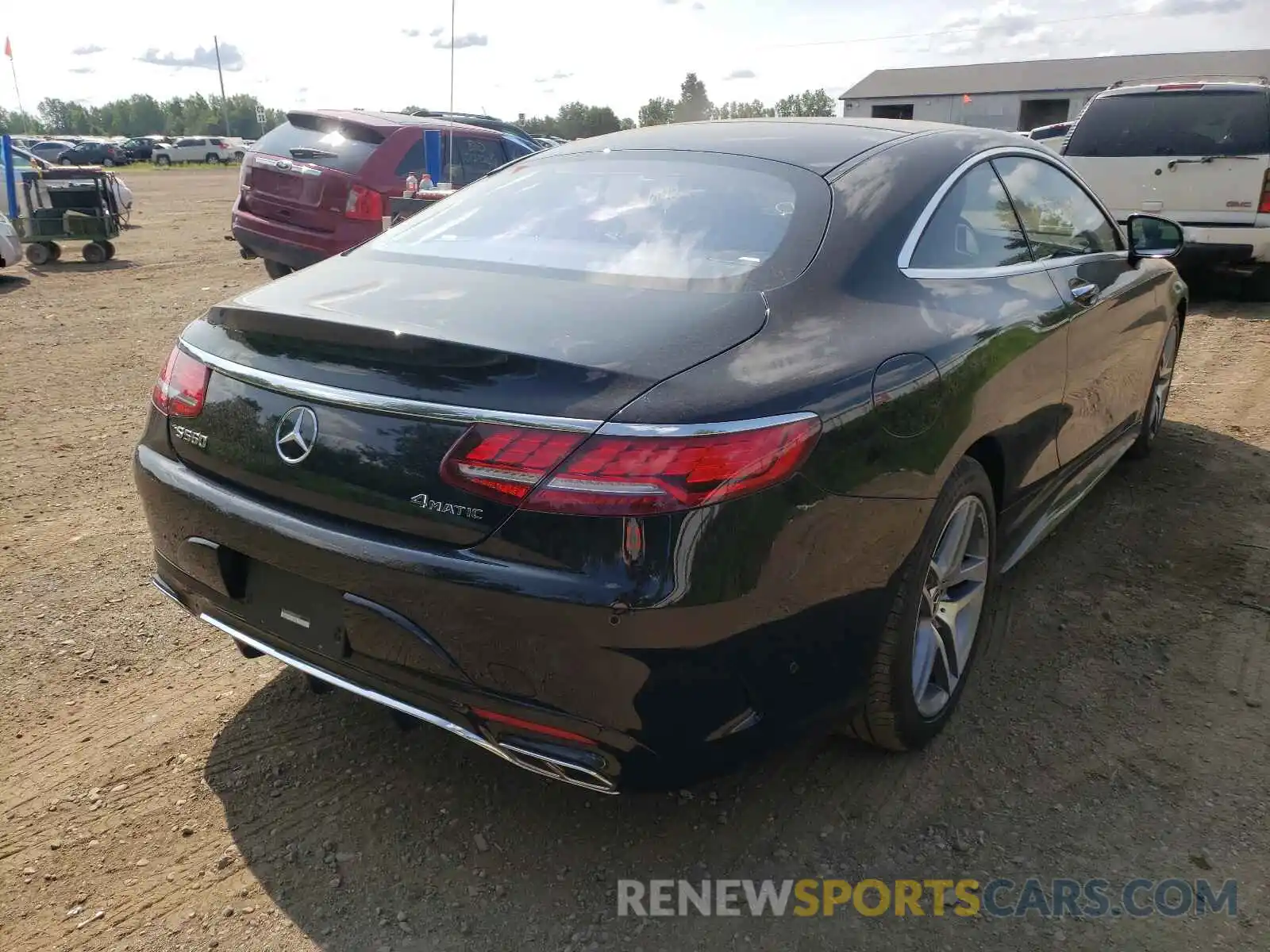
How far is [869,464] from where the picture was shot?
222 centimetres

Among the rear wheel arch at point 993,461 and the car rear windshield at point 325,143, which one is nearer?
the rear wheel arch at point 993,461

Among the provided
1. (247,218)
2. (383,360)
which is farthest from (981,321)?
(247,218)

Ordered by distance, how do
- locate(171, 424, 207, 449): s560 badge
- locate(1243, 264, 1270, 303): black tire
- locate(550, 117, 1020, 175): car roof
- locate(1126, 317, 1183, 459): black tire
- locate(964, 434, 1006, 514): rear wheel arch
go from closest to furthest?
locate(171, 424, 207, 449): s560 badge < locate(964, 434, 1006, 514): rear wheel arch < locate(550, 117, 1020, 175): car roof < locate(1126, 317, 1183, 459): black tire < locate(1243, 264, 1270, 303): black tire

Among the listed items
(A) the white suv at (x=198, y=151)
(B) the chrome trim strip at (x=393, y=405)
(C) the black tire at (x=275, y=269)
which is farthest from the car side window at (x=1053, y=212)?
(A) the white suv at (x=198, y=151)

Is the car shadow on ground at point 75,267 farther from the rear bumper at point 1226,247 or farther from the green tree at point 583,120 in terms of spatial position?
the green tree at point 583,120

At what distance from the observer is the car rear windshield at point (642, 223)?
2.50 metres

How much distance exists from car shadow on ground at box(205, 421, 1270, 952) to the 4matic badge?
886 millimetres

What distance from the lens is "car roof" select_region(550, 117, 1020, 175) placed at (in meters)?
2.89

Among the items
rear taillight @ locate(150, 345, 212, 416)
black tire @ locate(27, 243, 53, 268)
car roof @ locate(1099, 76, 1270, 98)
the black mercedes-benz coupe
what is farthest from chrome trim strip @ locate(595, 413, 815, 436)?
black tire @ locate(27, 243, 53, 268)

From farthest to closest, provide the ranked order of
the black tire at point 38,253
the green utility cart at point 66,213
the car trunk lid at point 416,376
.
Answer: the black tire at point 38,253 → the green utility cart at point 66,213 → the car trunk lid at point 416,376

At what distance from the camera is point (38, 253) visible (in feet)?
38.9

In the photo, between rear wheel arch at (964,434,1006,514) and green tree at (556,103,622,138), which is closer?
rear wheel arch at (964,434,1006,514)

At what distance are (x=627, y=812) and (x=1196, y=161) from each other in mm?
8550

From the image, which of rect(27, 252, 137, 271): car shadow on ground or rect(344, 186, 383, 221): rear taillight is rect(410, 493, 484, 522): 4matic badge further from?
rect(27, 252, 137, 271): car shadow on ground
